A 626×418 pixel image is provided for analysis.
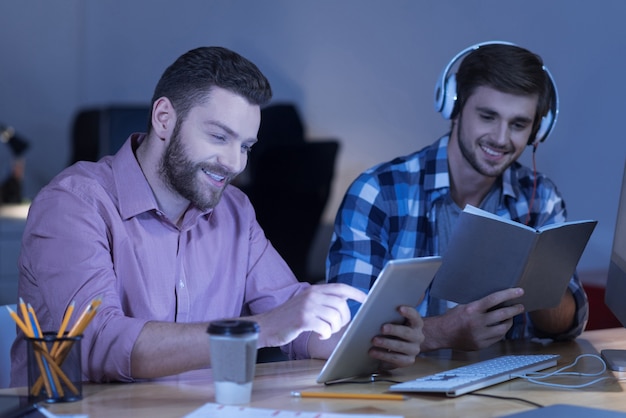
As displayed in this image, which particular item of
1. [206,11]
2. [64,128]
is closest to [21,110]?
[64,128]

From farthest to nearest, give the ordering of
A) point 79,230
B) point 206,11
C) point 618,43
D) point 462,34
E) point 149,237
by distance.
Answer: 1. point 206,11
2. point 462,34
3. point 618,43
4. point 149,237
5. point 79,230

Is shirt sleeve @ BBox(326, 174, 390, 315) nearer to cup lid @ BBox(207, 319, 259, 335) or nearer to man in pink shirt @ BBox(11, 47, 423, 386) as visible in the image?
man in pink shirt @ BBox(11, 47, 423, 386)

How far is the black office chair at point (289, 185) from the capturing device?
11.9ft

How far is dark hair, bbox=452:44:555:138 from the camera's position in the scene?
214 cm

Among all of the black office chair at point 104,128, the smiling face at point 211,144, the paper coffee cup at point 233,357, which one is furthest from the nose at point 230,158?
the black office chair at point 104,128

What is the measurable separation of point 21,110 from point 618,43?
300 centimetres

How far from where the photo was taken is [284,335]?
1.45 metres

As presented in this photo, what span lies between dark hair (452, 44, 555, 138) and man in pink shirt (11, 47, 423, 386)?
639mm

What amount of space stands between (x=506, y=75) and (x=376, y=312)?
91 cm

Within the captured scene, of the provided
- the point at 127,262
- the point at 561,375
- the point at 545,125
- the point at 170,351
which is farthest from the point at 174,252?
the point at 545,125

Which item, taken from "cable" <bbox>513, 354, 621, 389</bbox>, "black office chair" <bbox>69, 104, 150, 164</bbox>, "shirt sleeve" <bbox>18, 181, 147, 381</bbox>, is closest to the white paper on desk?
"shirt sleeve" <bbox>18, 181, 147, 381</bbox>

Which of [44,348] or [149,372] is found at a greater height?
[44,348]

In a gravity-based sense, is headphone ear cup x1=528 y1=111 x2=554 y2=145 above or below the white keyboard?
above

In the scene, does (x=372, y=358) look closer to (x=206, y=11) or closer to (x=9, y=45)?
(x=206, y=11)
